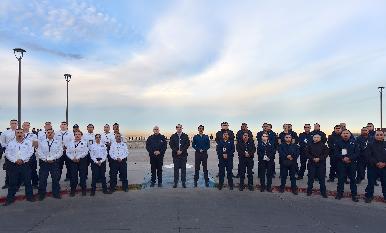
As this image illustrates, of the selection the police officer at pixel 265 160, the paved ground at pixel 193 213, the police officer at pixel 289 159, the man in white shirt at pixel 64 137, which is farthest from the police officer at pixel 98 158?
the police officer at pixel 289 159

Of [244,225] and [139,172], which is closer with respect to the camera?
[244,225]

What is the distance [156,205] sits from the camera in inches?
453

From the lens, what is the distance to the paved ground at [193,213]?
9367 mm

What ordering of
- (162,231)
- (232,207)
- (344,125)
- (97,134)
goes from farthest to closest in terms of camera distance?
(344,125)
(97,134)
(232,207)
(162,231)

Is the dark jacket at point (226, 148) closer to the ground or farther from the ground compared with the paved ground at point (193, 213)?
farther from the ground

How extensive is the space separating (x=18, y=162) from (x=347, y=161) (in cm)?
980

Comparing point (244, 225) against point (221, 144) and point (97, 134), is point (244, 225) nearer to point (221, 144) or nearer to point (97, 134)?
point (221, 144)

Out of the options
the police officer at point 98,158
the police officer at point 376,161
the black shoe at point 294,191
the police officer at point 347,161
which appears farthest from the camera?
the black shoe at point 294,191

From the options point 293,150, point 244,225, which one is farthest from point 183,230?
point 293,150

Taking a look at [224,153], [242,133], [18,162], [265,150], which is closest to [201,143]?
[224,153]

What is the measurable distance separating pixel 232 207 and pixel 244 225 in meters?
1.96

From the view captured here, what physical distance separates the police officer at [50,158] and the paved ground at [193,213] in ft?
1.61

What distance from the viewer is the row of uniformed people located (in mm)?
12258

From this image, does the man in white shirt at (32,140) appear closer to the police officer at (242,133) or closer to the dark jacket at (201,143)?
the dark jacket at (201,143)
